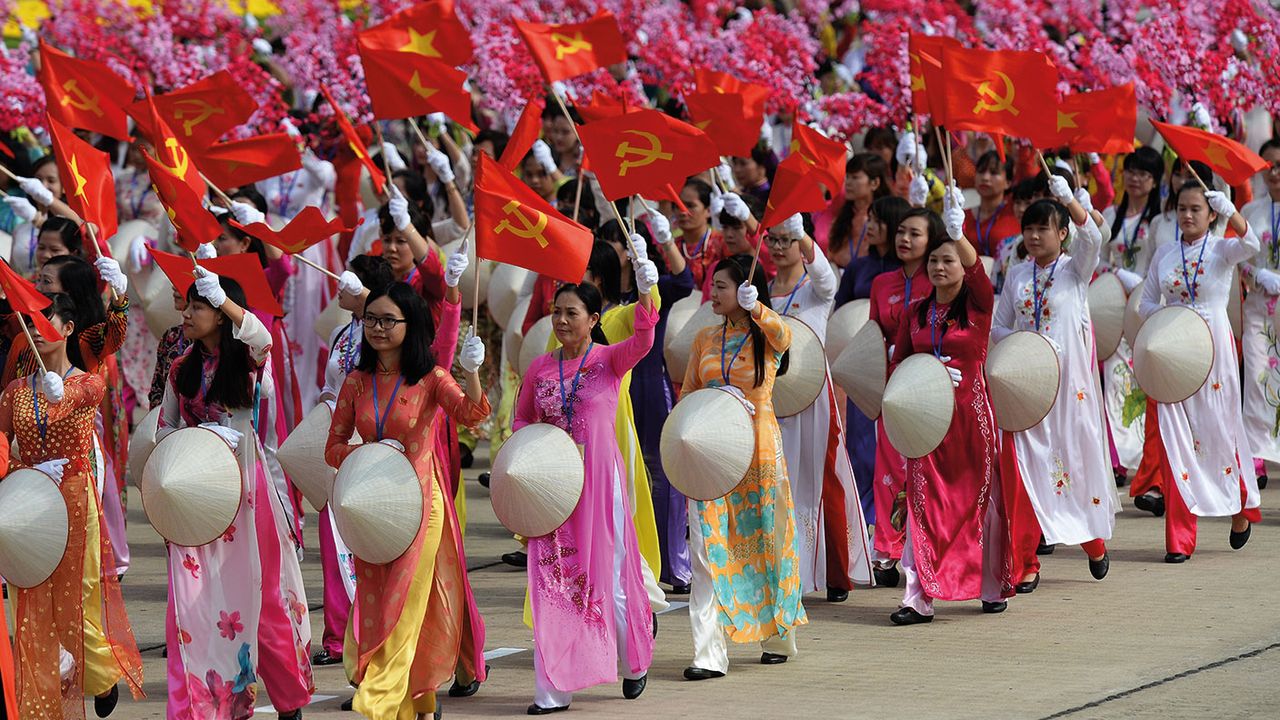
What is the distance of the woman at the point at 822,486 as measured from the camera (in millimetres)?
8320

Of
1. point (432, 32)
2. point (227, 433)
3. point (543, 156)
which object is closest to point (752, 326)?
point (227, 433)

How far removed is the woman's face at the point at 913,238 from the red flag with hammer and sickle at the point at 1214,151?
1543mm

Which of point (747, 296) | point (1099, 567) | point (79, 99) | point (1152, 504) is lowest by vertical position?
point (1152, 504)

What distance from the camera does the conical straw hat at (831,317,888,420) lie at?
8.30 m

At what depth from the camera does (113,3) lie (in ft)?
46.2

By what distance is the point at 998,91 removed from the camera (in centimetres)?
864

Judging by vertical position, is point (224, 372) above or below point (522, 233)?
below

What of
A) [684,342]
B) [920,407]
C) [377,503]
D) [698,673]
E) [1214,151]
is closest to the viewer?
[377,503]

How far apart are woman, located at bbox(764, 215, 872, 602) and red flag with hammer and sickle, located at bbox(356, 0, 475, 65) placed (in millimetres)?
2015

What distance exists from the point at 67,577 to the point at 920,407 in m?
3.21

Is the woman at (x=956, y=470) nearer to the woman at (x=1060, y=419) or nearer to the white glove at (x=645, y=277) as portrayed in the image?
the woman at (x=1060, y=419)

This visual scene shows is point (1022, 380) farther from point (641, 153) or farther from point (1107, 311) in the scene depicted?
point (1107, 311)

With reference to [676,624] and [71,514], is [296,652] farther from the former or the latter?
[676,624]

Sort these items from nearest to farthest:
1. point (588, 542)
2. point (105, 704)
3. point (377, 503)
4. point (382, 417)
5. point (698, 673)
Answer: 1. point (377, 503)
2. point (382, 417)
3. point (588, 542)
4. point (105, 704)
5. point (698, 673)
